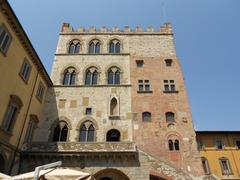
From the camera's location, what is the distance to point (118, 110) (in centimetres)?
1869

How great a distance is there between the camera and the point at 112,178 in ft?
50.0

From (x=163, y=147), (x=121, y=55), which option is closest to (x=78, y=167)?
(x=163, y=147)

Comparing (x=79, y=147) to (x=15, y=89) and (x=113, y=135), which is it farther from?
(x=15, y=89)

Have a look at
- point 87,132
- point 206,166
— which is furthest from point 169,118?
point 206,166

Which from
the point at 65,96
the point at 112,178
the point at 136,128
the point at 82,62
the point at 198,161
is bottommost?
the point at 112,178

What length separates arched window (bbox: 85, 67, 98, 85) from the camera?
2114cm

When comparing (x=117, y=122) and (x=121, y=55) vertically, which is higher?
(x=121, y=55)

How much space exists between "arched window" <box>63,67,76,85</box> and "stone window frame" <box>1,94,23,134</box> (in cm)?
687

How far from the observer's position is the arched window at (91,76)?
832 inches

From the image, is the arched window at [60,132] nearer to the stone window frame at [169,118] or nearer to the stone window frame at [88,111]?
the stone window frame at [88,111]

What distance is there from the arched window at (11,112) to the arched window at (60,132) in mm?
4476

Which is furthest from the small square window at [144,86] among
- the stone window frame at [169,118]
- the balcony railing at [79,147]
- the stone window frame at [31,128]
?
the stone window frame at [31,128]

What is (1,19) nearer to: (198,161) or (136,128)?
(136,128)

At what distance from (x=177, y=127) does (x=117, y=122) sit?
562 cm
